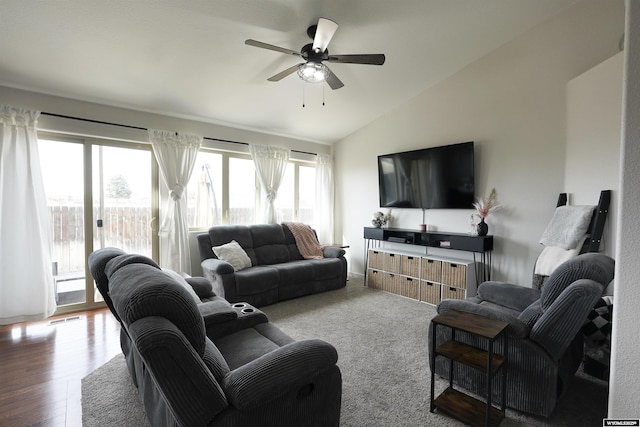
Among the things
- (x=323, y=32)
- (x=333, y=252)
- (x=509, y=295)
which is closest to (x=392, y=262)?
(x=333, y=252)

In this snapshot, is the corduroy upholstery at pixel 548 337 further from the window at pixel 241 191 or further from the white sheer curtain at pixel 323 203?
the white sheer curtain at pixel 323 203

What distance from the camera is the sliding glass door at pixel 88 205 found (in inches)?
136

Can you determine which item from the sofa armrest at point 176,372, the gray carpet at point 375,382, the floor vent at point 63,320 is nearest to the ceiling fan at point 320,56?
the sofa armrest at point 176,372

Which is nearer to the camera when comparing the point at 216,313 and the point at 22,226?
the point at 216,313

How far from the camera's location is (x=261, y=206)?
510 cm

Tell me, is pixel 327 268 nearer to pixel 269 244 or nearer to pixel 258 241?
pixel 269 244

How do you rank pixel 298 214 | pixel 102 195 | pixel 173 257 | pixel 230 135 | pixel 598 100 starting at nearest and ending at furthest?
1. pixel 598 100
2. pixel 102 195
3. pixel 173 257
4. pixel 230 135
5. pixel 298 214

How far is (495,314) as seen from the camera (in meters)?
1.88

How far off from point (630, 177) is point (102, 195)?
469 cm

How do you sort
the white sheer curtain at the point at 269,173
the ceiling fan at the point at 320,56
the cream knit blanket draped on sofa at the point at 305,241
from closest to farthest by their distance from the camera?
the ceiling fan at the point at 320,56, the cream knit blanket draped on sofa at the point at 305,241, the white sheer curtain at the point at 269,173

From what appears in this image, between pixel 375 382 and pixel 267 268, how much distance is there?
2173 mm

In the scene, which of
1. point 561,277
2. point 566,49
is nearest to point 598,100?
point 566,49

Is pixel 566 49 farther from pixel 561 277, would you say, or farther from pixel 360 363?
pixel 360 363

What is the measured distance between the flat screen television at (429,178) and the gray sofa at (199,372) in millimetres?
3366
